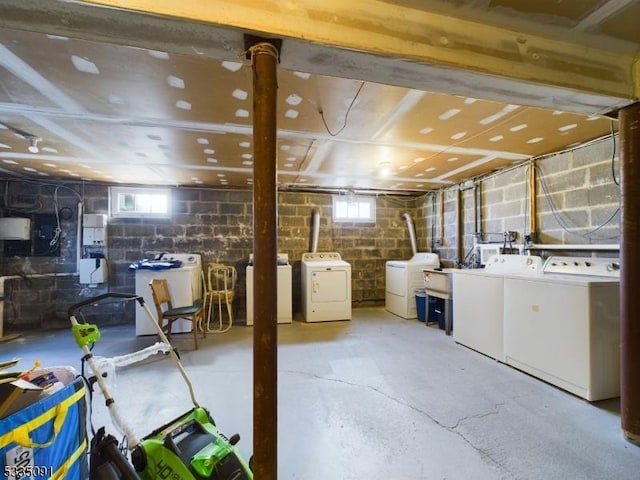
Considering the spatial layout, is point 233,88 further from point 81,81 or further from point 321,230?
point 321,230

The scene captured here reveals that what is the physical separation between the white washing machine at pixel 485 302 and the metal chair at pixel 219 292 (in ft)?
10.2

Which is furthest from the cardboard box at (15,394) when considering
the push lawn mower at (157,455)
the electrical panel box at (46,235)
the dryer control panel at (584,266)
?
the electrical panel box at (46,235)

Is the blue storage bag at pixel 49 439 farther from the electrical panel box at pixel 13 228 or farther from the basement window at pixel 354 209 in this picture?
the basement window at pixel 354 209

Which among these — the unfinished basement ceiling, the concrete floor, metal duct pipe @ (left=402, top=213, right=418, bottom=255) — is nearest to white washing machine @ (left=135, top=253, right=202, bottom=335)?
the concrete floor

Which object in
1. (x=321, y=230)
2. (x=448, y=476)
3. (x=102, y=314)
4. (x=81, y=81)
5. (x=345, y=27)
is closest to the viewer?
(x=345, y=27)

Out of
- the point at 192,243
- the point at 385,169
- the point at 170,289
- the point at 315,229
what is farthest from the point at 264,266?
the point at 192,243

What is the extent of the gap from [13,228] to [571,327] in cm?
661

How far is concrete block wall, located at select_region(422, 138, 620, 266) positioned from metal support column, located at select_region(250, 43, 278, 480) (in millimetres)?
3086

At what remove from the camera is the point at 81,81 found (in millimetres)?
1769

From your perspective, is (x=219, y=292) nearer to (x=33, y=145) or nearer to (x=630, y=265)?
(x=33, y=145)

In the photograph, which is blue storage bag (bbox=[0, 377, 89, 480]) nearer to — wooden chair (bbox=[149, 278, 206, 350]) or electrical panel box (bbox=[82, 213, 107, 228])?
wooden chair (bbox=[149, 278, 206, 350])

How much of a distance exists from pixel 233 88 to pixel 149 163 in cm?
229

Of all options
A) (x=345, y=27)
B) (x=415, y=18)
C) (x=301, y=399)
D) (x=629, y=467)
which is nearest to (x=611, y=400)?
(x=629, y=467)

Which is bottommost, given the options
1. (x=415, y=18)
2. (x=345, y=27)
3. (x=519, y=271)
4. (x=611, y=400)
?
(x=611, y=400)
